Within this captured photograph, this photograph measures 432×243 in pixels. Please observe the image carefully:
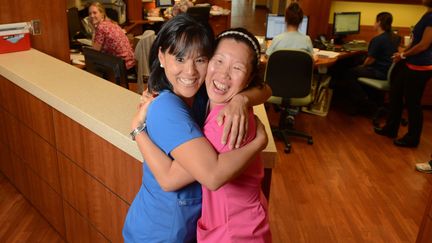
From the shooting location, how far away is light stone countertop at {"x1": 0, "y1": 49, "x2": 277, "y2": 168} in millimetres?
1595

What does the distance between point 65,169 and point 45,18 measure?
3.95 feet

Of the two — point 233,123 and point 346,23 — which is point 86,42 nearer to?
point 346,23

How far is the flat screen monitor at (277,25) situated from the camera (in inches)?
198

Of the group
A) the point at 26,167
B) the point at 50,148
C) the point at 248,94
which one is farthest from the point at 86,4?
the point at 248,94

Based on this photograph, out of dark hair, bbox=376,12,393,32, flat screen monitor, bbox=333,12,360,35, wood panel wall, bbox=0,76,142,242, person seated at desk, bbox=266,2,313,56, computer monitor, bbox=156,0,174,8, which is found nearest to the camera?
wood panel wall, bbox=0,76,142,242

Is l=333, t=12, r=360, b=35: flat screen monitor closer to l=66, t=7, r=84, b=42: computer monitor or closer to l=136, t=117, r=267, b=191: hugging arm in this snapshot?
l=66, t=7, r=84, b=42: computer monitor

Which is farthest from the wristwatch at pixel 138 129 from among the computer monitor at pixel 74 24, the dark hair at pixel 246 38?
the computer monitor at pixel 74 24

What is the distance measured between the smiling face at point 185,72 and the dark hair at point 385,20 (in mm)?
3828

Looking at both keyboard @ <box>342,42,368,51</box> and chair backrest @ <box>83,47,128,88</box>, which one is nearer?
chair backrest @ <box>83,47,128,88</box>

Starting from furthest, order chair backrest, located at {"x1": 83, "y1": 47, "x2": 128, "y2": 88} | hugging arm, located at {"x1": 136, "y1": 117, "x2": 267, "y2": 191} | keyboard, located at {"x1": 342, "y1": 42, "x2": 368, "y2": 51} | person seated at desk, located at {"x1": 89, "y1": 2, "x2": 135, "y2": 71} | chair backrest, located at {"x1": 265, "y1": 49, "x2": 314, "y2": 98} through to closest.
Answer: keyboard, located at {"x1": 342, "y1": 42, "x2": 368, "y2": 51}
person seated at desk, located at {"x1": 89, "y1": 2, "x2": 135, "y2": 71}
chair backrest, located at {"x1": 265, "y1": 49, "x2": 314, "y2": 98}
chair backrest, located at {"x1": 83, "y1": 47, "x2": 128, "y2": 88}
hugging arm, located at {"x1": 136, "y1": 117, "x2": 267, "y2": 191}

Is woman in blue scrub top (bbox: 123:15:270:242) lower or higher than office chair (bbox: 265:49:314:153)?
higher

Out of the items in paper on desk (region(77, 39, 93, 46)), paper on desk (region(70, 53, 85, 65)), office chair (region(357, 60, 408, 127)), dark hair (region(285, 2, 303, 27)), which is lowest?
office chair (region(357, 60, 408, 127))

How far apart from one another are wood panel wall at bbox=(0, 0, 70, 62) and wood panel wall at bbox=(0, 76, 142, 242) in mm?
458

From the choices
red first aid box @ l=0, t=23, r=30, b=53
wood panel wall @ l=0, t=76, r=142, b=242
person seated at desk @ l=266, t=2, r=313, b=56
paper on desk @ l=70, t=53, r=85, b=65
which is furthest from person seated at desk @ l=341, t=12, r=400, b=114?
wood panel wall @ l=0, t=76, r=142, b=242
